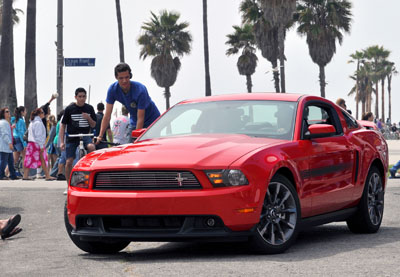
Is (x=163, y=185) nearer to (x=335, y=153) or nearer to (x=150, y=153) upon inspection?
(x=150, y=153)

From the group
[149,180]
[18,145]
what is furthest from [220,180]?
[18,145]

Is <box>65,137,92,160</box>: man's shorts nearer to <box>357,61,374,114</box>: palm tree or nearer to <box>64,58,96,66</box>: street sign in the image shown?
<box>64,58,96,66</box>: street sign

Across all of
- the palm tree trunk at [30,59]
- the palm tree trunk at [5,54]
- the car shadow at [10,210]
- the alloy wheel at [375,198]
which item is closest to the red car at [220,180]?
the alloy wheel at [375,198]

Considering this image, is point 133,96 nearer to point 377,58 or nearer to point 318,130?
point 318,130

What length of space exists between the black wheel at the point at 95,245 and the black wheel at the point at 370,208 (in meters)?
2.60

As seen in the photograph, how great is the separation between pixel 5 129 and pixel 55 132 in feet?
4.63

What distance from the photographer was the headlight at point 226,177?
23.7 ft

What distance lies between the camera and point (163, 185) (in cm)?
729

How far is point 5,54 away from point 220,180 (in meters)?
24.9

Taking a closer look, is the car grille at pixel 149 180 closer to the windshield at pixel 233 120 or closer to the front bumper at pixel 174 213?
the front bumper at pixel 174 213

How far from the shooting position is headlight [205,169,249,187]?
7.21 meters

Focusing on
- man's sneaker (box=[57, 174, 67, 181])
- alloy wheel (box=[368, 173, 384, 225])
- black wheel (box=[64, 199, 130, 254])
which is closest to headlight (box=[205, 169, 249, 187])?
black wheel (box=[64, 199, 130, 254])

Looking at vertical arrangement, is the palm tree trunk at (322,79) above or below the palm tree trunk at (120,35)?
below

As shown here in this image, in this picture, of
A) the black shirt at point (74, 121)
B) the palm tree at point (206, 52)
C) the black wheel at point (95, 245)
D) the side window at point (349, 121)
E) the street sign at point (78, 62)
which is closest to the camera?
the black wheel at point (95, 245)
